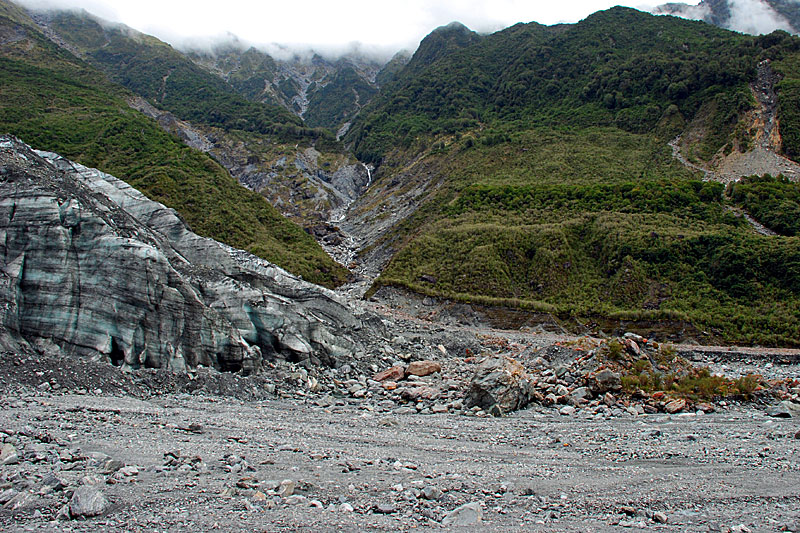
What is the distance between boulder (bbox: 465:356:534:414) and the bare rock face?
6531 millimetres

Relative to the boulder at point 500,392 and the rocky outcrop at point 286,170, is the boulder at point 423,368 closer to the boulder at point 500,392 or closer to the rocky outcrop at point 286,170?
the boulder at point 500,392

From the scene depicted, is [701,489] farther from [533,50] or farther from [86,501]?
[533,50]

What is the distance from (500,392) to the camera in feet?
44.4

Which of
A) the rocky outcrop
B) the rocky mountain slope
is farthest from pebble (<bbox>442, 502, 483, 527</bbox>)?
the rocky outcrop

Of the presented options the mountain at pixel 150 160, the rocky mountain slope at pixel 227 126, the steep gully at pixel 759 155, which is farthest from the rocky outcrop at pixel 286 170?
the steep gully at pixel 759 155

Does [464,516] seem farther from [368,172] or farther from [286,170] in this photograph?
[368,172]

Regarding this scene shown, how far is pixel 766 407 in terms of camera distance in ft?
44.6

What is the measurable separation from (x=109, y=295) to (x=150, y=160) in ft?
163

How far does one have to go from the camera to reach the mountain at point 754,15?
176375 millimetres

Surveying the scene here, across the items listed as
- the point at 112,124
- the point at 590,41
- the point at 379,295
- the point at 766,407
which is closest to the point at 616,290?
the point at 379,295

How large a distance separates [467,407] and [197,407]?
8042 mm

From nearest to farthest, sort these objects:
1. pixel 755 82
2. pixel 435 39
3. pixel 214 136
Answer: pixel 755 82 → pixel 214 136 → pixel 435 39

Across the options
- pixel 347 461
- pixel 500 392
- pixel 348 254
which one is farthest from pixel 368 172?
pixel 347 461

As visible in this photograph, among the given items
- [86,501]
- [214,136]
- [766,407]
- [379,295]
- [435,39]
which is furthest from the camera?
[435,39]
